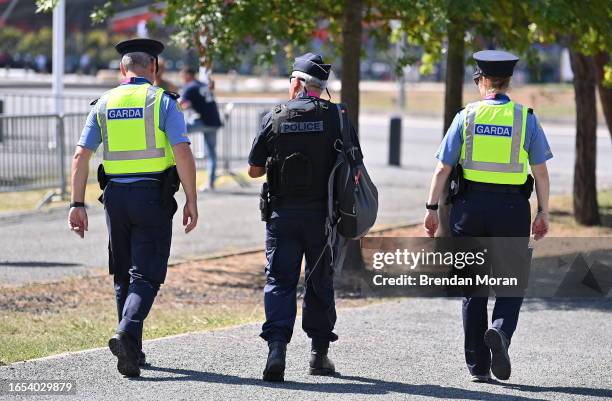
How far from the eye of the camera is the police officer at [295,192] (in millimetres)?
6684

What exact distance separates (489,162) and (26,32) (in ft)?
164

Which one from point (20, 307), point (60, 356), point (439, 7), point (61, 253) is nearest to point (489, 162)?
point (60, 356)

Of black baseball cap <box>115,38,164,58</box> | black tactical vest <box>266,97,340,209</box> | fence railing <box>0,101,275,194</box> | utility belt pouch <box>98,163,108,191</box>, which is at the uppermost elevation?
black baseball cap <box>115,38,164,58</box>

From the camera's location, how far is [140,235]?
689 cm

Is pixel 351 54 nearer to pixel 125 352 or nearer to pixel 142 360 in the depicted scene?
pixel 142 360

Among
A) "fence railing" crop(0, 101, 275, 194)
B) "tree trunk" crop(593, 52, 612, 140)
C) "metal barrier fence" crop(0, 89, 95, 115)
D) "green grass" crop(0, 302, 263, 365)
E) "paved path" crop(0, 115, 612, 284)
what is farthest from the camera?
"metal barrier fence" crop(0, 89, 95, 115)

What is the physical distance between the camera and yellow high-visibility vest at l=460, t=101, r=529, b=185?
6.74m

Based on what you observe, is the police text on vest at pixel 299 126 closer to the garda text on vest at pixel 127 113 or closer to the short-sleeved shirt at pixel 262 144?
the short-sleeved shirt at pixel 262 144

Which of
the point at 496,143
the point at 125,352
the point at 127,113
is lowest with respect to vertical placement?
the point at 125,352

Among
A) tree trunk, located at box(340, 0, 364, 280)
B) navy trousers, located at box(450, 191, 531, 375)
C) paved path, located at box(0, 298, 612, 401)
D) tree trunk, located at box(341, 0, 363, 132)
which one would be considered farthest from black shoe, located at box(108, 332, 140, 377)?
tree trunk, located at box(341, 0, 363, 132)

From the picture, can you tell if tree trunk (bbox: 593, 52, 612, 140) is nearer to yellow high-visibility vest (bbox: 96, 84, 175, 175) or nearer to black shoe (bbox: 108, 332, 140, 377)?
yellow high-visibility vest (bbox: 96, 84, 175, 175)

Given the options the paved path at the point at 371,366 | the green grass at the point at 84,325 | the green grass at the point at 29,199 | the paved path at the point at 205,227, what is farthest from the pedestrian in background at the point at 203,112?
the paved path at the point at 371,366

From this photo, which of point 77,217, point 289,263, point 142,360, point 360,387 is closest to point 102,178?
point 77,217

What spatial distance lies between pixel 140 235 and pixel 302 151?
105cm
